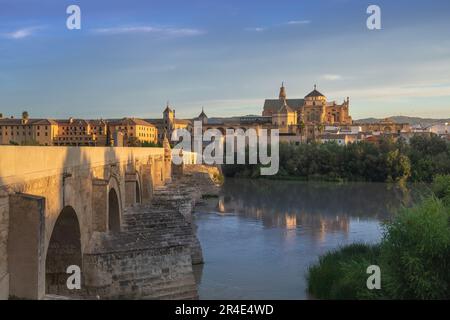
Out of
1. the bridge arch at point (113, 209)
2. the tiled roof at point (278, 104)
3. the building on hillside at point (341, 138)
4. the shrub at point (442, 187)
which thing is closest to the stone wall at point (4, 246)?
the bridge arch at point (113, 209)

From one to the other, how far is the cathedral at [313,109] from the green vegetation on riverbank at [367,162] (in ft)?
143

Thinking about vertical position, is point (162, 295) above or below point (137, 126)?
below

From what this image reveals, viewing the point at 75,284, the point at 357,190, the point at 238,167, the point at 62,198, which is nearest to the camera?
the point at 62,198

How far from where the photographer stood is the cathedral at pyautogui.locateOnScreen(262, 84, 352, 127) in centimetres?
9825

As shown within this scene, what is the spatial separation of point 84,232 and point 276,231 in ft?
36.8

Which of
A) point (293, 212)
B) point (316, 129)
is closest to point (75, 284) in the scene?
point (293, 212)

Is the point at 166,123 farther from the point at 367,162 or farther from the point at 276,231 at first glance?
the point at 276,231

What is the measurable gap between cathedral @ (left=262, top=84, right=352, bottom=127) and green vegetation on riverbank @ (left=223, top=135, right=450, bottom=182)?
143 ft

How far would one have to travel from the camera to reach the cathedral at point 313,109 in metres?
98.2

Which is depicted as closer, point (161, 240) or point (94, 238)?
point (94, 238)

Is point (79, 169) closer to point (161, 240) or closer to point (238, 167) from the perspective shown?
point (161, 240)

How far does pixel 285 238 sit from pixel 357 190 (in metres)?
20.6

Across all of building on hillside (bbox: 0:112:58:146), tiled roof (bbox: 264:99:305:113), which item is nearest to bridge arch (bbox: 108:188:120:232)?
building on hillside (bbox: 0:112:58:146)

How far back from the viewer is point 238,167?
5319 centimetres
